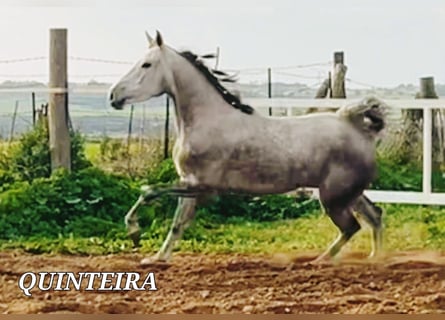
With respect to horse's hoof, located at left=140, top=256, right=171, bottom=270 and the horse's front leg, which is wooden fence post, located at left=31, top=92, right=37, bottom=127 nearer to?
the horse's front leg

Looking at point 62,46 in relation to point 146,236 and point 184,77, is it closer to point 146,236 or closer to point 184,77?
point 184,77

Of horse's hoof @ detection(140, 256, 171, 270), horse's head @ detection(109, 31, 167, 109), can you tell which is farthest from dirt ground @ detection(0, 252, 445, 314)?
horse's head @ detection(109, 31, 167, 109)

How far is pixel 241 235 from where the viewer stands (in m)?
3.32

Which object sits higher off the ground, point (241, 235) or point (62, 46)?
point (62, 46)

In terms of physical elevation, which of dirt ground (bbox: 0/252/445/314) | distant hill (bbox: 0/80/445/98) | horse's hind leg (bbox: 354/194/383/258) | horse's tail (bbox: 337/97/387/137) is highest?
distant hill (bbox: 0/80/445/98)

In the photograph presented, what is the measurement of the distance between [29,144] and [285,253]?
1.03 m

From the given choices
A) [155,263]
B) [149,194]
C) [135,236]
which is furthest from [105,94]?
[155,263]

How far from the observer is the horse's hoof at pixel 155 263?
331 cm

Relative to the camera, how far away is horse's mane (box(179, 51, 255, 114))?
328 centimetres

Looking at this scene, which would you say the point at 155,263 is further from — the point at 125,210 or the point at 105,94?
the point at 105,94

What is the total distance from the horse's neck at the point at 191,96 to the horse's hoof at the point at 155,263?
19.4 inches

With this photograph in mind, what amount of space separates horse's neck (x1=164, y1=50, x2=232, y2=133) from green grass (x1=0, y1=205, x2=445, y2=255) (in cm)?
38

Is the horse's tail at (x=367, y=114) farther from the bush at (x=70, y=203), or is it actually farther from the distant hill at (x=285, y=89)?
the bush at (x=70, y=203)

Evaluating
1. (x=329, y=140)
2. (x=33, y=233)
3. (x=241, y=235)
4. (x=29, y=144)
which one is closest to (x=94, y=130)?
(x=29, y=144)
